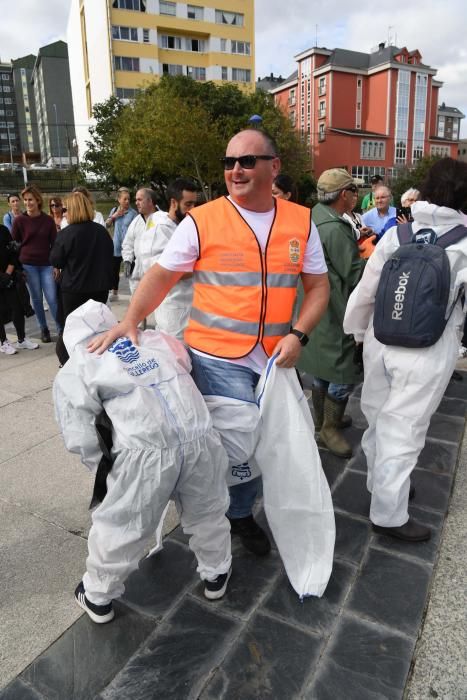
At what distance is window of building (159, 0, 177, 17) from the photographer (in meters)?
48.9

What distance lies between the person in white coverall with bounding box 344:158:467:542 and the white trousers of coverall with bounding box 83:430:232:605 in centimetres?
94

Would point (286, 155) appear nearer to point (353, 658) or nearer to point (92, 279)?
point (92, 279)

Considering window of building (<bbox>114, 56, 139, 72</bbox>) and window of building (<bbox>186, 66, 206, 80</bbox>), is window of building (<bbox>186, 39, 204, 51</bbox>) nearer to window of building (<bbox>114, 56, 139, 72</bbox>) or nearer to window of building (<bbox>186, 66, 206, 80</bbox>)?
window of building (<bbox>186, 66, 206, 80</bbox>)

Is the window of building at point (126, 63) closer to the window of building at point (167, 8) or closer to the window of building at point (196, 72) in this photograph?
the window of building at point (167, 8)

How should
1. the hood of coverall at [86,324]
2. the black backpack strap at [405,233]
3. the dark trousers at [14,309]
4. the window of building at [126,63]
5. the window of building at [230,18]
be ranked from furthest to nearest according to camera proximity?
the window of building at [230,18] → the window of building at [126,63] → the dark trousers at [14,309] → the black backpack strap at [405,233] → the hood of coverall at [86,324]

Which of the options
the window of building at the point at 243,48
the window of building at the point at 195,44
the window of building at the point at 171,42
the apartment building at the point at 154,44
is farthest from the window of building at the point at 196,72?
the window of building at the point at 243,48

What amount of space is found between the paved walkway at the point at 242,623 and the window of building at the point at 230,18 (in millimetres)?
60230

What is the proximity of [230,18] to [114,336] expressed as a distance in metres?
61.3

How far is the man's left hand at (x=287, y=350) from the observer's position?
2096mm

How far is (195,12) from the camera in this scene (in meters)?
50.7

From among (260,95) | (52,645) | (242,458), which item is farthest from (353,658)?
(260,95)

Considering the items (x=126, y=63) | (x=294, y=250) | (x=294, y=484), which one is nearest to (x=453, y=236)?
(x=294, y=250)

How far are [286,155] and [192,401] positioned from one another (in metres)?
39.4

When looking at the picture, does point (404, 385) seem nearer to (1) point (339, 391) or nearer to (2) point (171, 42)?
(1) point (339, 391)
